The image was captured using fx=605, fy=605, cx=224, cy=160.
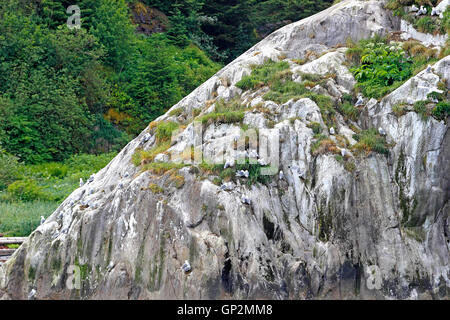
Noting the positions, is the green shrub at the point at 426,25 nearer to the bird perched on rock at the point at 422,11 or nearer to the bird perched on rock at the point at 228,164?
the bird perched on rock at the point at 422,11

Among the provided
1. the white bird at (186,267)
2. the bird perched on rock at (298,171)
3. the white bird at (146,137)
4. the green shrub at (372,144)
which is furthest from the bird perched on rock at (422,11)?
the white bird at (186,267)

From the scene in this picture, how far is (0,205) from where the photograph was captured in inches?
731

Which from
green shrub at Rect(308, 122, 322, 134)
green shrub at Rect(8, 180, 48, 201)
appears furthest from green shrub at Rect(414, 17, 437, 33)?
green shrub at Rect(8, 180, 48, 201)

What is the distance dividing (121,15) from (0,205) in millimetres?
12684

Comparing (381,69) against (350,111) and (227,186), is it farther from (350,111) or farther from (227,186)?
(227,186)

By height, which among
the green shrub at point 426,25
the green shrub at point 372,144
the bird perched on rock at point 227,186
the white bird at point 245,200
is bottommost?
the white bird at point 245,200

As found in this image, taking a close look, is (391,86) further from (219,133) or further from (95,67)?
(95,67)

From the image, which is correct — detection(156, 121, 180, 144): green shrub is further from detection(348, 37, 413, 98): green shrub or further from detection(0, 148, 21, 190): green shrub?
detection(0, 148, 21, 190): green shrub

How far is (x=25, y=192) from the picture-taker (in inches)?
782

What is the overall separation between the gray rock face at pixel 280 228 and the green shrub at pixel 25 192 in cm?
741

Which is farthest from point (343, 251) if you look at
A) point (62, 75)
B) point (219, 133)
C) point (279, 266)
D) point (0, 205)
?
point (62, 75)

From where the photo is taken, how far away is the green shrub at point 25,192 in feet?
64.8

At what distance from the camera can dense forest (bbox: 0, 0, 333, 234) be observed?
22766mm

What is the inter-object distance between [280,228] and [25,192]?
11.4 meters
